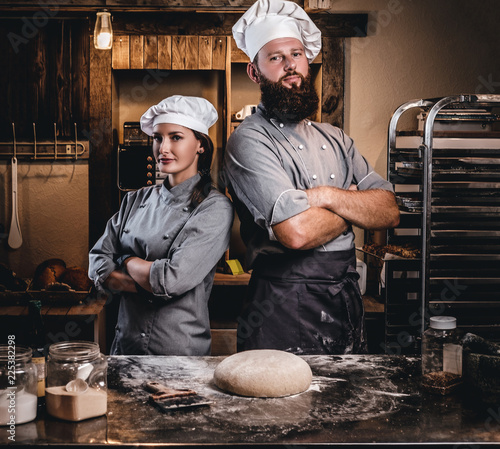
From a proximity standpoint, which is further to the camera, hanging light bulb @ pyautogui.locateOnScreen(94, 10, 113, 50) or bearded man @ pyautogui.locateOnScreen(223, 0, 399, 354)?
hanging light bulb @ pyautogui.locateOnScreen(94, 10, 113, 50)

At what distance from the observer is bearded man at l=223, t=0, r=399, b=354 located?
2414 mm

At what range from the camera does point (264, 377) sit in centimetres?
166

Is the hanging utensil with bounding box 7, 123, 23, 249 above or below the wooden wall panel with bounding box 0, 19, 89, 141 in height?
below

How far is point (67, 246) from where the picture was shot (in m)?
5.03

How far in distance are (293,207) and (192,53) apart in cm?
281

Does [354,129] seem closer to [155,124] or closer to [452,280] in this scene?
[452,280]

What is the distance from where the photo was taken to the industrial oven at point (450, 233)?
116 inches

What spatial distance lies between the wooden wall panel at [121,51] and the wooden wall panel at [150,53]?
137mm

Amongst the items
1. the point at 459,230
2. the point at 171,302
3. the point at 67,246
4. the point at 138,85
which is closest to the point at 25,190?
the point at 67,246

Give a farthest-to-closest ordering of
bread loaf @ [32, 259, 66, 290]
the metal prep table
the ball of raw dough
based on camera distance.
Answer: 1. bread loaf @ [32, 259, 66, 290]
2. the ball of raw dough
3. the metal prep table

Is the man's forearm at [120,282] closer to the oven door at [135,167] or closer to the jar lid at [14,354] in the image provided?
the jar lid at [14,354]

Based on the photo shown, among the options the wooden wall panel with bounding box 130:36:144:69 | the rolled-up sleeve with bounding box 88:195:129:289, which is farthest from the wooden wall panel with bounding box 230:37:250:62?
the rolled-up sleeve with bounding box 88:195:129:289

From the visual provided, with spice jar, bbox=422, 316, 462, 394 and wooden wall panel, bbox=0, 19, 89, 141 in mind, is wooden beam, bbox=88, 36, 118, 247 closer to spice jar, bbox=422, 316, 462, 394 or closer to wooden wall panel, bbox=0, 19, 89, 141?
wooden wall panel, bbox=0, 19, 89, 141

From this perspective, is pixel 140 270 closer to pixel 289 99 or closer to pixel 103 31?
pixel 289 99
